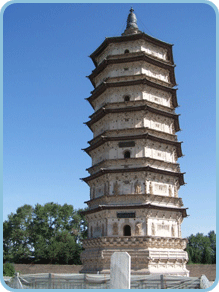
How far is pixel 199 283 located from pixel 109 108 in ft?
52.9

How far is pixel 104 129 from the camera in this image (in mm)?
24938

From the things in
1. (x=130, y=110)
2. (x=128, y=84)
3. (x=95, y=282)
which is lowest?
(x=95, y=282)

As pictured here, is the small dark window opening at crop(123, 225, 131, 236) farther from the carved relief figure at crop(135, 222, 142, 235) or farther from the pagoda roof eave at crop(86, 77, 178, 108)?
the pagoda roof eave at crop(86, 77, 178, 108)

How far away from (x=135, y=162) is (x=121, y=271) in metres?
14.4

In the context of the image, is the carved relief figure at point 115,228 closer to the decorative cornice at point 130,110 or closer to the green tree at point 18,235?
the decorative cornice at point 130,110

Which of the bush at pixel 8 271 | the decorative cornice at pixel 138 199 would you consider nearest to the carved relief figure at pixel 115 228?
the decorative cornice at pixel 138 199

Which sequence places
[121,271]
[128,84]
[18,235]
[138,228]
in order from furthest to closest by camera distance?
[18,235]
[128,84]
[138,228]
[121,271]

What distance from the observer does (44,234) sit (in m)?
43.2

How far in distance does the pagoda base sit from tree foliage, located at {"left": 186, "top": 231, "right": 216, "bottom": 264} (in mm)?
28697

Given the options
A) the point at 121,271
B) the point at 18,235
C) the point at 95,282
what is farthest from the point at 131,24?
the point at 18,235

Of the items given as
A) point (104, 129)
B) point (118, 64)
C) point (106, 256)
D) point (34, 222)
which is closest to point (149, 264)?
point (106, 256)

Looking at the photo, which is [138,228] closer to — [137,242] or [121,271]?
[137,242]

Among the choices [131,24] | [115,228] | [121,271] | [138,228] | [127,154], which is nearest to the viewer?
[121,271]

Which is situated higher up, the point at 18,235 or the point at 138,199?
the point at 138,199
